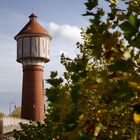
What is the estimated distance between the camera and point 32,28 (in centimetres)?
5122

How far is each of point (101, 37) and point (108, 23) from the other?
0.97 feet

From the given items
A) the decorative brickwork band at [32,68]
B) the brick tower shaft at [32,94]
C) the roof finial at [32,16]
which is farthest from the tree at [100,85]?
the roof finial at [32,16]

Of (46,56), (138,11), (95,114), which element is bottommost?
(95,114)

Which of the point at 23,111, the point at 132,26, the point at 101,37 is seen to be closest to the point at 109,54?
the point at 101,37

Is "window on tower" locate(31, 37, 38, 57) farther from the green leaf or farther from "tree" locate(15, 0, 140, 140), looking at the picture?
the green leaf

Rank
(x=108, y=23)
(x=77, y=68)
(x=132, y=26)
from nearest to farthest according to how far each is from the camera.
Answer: (x=132, y=26) < (x=77, y=68) < (x=108, y=23)

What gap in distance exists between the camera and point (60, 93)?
87.4 inches

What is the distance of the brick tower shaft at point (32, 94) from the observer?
157ft

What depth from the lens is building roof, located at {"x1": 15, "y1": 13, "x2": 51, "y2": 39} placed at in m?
49.9

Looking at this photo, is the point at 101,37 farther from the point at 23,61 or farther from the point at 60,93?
the point at 23,61

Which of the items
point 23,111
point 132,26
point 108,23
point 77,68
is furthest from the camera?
point 23,111

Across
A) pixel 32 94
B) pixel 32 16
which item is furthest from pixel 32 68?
pixel 32 16

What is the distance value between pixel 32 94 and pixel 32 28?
799 cm

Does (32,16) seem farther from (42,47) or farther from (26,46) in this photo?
(26,46)
